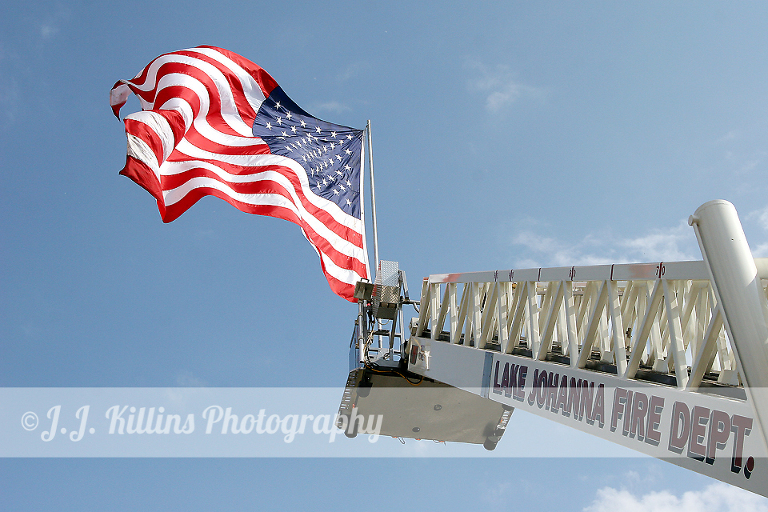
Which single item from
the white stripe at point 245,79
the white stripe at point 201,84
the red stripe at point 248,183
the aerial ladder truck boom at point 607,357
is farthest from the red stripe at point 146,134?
the aerial ladder truck boom at point 607,357

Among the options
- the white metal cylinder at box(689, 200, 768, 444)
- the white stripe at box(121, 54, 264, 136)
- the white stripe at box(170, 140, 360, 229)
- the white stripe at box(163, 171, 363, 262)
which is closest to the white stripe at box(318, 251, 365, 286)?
the white stripe at box(163, 171, 363, 262)

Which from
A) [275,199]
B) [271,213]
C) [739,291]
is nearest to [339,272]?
[271,213]

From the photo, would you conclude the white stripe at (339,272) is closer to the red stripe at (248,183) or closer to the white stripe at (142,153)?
the red stripe at (248,183)

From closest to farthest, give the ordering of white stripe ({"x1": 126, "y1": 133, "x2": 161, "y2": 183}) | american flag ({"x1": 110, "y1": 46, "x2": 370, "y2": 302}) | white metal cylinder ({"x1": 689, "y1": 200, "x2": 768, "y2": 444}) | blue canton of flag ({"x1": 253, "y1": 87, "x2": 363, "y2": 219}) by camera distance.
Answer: white metal cylinder ({"x1": 689, "y1": 200, "x2": 768, "y2": 444}) < white stripe ({"x1": 126, "y1": 133, "x2": 161, "y2": 183}) < american flag ({"x1": 110, "y1": 46, "x2": 370, "y2": 302}) < blue canton of flag ({"x1": 253, "y1": 87, "x2": 363, "y2": 219})

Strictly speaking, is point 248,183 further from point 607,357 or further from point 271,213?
point 607,357

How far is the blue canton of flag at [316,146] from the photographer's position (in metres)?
14.1

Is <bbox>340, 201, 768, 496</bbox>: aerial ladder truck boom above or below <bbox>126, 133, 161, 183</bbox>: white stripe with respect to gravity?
below

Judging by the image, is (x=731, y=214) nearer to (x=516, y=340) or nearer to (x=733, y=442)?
(x=733, y=442)

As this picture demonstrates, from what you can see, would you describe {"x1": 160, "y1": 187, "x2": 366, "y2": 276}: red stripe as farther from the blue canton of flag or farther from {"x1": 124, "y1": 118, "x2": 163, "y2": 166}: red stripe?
{"x1": 124, "y1": 118, "x2": 163, "y2": 166}: red stripe

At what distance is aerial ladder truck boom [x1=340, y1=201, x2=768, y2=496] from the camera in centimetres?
361

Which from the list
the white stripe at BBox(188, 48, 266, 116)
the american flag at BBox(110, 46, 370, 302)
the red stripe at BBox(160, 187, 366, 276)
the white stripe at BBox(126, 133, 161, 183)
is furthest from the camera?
the white stripe at BBox(188, 48, 266, 116)

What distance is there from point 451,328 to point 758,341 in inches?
263

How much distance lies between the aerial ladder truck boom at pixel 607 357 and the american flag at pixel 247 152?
237cm

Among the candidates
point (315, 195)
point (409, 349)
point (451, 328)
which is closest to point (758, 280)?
point (451, 328)
